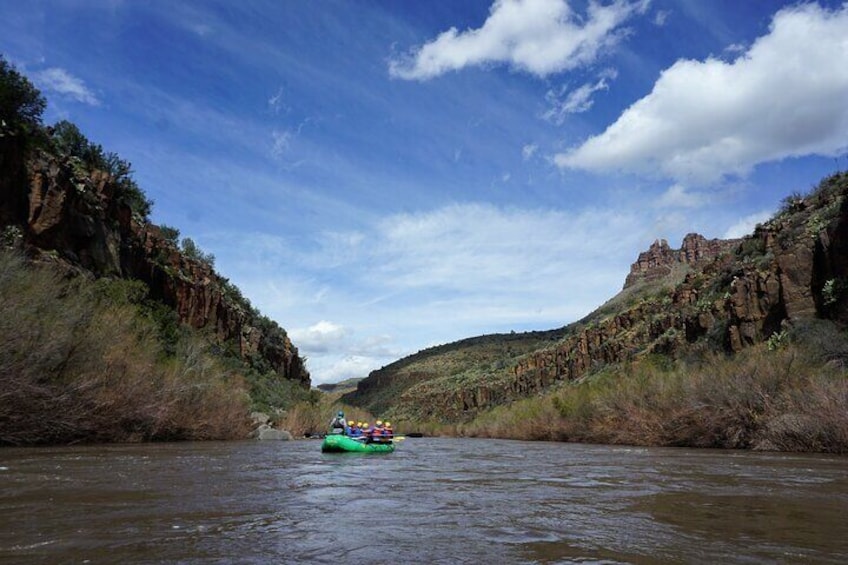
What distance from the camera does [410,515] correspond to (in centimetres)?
879

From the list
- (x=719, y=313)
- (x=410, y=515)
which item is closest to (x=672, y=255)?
(x=719, y=313)

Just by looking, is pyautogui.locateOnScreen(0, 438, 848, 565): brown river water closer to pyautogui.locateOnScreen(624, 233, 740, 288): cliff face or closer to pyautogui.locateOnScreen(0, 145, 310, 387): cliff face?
pyautogui.locateOnScreen(0, 145, 310, 387): cliff face

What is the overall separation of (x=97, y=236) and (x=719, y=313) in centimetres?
4059

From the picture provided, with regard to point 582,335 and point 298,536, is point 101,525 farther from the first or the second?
point 582,335

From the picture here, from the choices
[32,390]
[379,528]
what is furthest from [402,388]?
[379,528]

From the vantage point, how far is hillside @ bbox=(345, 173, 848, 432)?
31469mm

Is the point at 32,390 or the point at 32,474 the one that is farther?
the point at 32,390

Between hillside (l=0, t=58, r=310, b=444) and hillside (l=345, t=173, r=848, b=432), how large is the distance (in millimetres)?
30492

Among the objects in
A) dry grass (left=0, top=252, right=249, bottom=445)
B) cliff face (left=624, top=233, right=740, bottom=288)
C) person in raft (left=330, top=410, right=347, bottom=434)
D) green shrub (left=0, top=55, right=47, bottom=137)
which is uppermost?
cliff face (left=624, top=233, right=740, bottom=288)

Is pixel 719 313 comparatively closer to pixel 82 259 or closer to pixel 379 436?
pixel 379 436

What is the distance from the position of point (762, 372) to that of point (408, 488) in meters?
17.4

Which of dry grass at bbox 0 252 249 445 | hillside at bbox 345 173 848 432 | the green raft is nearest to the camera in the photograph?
dry grass at bbox 0 252 249 445

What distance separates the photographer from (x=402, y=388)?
128m

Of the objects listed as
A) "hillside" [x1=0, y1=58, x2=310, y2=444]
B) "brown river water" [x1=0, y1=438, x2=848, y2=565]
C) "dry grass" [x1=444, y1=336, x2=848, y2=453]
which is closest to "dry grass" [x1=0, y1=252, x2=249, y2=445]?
"hillside" [x1=0, y1=58, x2=310, y2=444]
